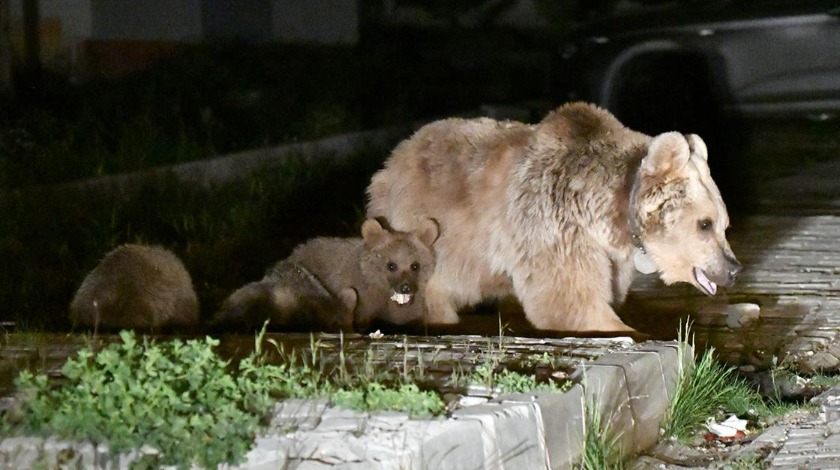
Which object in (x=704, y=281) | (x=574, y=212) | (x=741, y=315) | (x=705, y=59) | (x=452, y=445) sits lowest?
(x=741, y=315)

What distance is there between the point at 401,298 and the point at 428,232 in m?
0.48

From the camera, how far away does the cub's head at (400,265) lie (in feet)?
27.8

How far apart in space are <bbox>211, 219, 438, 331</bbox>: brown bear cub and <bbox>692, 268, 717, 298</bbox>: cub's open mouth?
5.49ft

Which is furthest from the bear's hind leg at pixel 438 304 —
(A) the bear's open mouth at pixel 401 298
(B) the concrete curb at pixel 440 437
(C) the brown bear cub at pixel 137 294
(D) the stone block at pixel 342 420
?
(D) the stone block at pixel 342 420

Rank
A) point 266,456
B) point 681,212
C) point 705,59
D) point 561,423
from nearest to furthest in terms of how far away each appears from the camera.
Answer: point 266,456 < point 561,423 < point 681,212 < point 705,59

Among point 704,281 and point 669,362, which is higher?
point 704,281

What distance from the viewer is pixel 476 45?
2469cm

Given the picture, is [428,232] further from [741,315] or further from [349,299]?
[741,315]

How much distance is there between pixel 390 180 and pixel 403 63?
14.6 meters

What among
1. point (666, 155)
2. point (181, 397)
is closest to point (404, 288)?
point (666, 155)

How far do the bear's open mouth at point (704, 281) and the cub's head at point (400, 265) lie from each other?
1669 millimetres

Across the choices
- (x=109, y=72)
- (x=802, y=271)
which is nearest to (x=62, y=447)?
(x=802, y=271)

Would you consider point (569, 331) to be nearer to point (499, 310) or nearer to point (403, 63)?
point (499, 310)

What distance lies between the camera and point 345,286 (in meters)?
8.72
